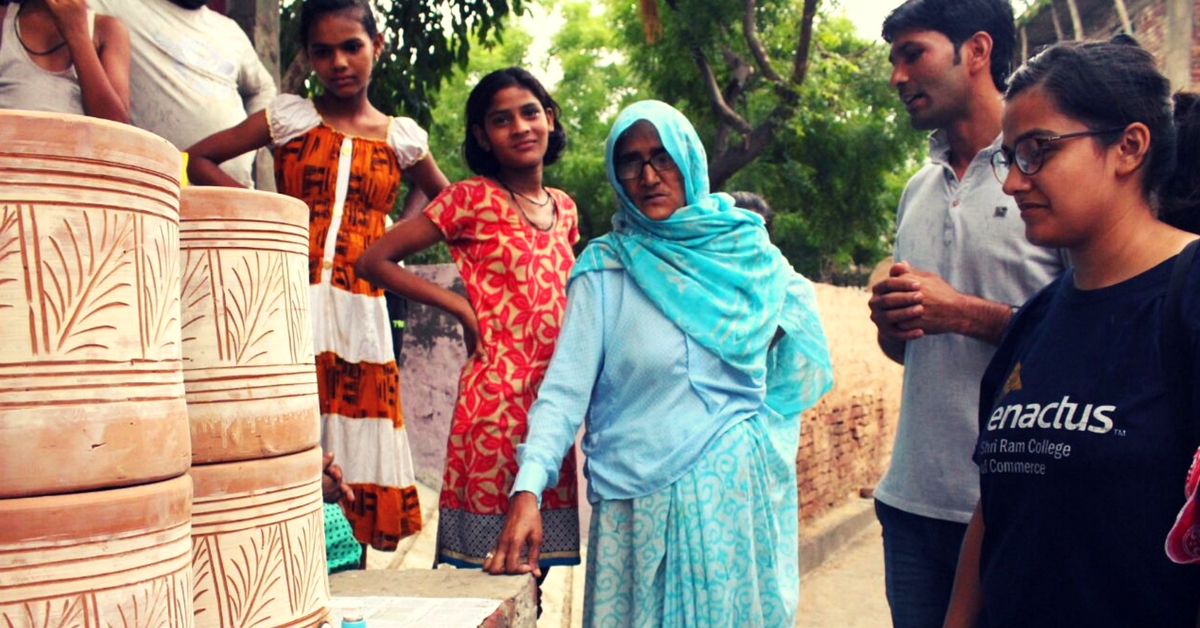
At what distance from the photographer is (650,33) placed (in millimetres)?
9602

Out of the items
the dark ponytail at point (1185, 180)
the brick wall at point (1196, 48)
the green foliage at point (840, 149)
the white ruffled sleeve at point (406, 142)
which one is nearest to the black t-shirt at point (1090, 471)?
the dark ponytail at point (1185, 180)

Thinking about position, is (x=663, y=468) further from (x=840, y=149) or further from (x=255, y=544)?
(x=840, y=149)

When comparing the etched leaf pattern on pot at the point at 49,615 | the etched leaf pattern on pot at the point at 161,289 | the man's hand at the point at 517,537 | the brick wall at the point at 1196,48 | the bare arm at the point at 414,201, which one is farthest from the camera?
the brick wall at the point at 1196,48

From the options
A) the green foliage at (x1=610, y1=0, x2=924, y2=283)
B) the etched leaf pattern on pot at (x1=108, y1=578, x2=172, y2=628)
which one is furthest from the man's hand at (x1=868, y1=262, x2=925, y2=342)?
the green foliage at (x1=610, y1=0, x2=924, y2=283)

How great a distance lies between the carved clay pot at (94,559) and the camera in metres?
1.23

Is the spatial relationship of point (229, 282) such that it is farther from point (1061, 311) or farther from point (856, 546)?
point (856, 546)

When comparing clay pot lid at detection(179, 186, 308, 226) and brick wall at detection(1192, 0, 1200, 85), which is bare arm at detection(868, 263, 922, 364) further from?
brick wall at detection(1192, 0, 1200, 85)

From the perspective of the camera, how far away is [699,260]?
284 centimetres

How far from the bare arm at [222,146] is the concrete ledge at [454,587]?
4.22 ft

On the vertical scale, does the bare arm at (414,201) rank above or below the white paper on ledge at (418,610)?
above

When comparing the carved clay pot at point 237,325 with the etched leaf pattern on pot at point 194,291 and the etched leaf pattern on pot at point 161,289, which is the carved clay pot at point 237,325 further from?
the etched leaf pattern on pot at point 161,289

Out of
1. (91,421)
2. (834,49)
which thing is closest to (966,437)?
(91,421)

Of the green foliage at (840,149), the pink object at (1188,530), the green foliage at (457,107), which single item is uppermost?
the green foliage at (457,107)

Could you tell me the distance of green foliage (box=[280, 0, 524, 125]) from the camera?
7211mm
